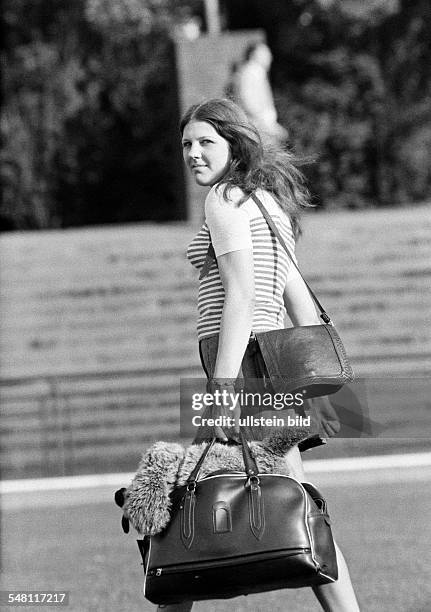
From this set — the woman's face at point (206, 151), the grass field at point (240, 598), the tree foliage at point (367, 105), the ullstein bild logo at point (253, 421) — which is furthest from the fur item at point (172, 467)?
the tree foliage at point (367, 105)

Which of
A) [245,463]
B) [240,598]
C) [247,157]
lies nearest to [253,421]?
[245,463]

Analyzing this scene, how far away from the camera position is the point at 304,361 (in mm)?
3861

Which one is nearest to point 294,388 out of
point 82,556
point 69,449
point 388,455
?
point 82,556

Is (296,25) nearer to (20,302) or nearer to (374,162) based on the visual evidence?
(374,162)

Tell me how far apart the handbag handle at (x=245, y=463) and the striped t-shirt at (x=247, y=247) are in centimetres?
37

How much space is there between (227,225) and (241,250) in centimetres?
8

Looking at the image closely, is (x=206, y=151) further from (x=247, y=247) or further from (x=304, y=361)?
(x=304, y=361)

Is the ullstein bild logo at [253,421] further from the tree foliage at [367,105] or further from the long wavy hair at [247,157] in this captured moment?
the tree foliage at [367,105]

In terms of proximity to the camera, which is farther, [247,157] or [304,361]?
[247,157]

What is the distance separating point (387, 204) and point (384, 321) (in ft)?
41.2

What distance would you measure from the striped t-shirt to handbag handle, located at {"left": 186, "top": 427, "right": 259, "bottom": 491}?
14.4 inches

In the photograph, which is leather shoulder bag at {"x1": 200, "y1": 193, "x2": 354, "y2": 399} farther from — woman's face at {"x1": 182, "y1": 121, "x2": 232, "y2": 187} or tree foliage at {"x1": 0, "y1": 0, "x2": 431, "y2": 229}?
tree foliage at {"x1": 0, "y1": 0, "x2": 431, "y2": 229}

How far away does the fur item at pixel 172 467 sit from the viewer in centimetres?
373

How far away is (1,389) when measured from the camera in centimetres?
1449
